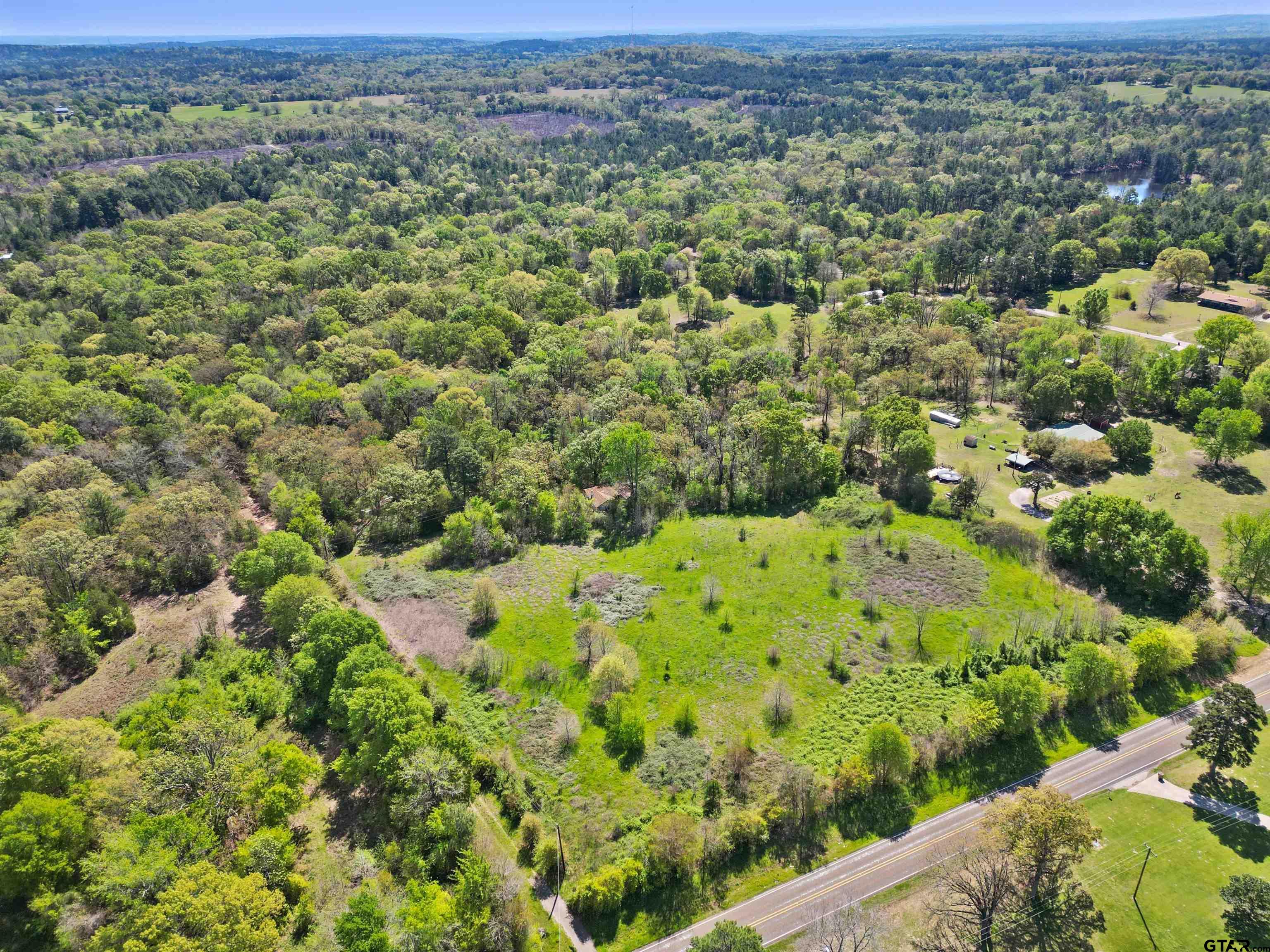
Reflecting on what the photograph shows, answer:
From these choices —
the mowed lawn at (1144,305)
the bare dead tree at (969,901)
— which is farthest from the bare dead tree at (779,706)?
the mowed lawn at (1144,305)

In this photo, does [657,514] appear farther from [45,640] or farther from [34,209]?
[34,209]

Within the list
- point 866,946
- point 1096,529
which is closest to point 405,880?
point 866,946

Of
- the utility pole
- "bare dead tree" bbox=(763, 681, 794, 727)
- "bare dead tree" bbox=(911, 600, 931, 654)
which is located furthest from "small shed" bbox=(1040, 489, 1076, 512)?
"bare dead tree" bbox=(763, 681, 794, 727)

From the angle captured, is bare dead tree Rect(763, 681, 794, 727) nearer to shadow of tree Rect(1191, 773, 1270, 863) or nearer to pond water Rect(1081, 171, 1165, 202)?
shadow of tree Rect(1191, 773, 1270, 863)

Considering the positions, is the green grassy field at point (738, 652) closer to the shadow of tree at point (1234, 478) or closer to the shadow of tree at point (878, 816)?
the shadow of tree at point (878, 816)

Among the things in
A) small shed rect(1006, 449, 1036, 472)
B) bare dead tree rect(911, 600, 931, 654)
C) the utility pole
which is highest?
small shed rect(1006, 449, 1036, 472)
